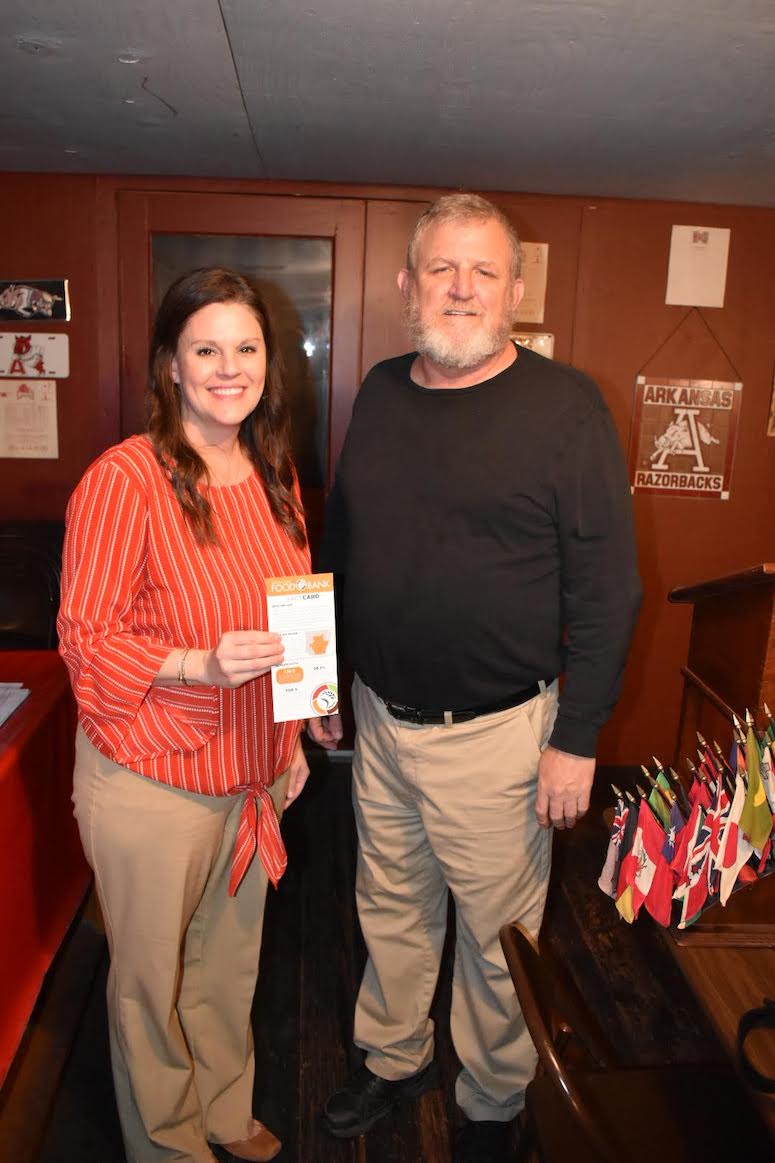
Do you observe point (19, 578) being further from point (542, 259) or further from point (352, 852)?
point (542, 259)

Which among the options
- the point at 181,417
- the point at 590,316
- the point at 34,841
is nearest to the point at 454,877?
the point at 34,841

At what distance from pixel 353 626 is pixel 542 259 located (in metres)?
2.07

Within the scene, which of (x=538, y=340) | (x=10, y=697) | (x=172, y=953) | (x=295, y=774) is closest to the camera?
(x=172, y=953)

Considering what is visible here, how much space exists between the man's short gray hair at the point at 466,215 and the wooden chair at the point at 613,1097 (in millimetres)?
1220

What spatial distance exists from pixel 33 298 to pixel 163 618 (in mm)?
2274

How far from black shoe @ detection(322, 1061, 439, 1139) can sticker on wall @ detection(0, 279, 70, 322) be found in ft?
8.98

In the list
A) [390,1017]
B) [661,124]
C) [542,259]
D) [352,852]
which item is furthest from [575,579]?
[542,259]

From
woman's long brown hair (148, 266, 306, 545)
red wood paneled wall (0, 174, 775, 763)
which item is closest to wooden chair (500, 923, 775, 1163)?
woman's long brown hair (148, 266, 306, 545)

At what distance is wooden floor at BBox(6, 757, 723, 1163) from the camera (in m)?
1.73

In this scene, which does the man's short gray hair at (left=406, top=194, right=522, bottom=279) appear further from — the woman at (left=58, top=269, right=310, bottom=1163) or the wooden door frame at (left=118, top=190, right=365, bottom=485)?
the wooden door frame at (left=118, top=190, right=365, bottom=485)

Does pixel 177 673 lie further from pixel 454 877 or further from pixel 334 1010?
pixel 334 1010

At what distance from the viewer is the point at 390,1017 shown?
5.90 feet

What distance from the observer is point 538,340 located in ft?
10.5

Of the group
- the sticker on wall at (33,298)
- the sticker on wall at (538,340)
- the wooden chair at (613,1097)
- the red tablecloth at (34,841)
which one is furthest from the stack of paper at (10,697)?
the sticker on wall at (538,340)
